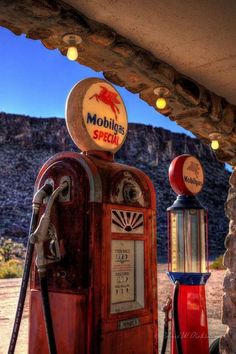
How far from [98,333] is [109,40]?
1.67m

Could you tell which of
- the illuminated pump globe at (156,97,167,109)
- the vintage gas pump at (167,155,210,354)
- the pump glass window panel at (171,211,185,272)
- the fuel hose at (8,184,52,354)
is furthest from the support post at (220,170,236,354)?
the fuel hose at (8,184,52,354)

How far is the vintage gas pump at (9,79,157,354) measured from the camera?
2344 millimetres

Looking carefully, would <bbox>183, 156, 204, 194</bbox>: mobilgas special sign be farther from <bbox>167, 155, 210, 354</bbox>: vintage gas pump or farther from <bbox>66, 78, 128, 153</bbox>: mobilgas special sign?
<bbox>66, 78, 128, 153</bbox>: mobilgas special sign

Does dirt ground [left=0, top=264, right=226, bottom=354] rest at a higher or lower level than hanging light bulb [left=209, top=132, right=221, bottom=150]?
lower

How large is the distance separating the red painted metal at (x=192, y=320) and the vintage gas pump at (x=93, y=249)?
0.43 metres

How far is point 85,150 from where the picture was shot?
9.18ft

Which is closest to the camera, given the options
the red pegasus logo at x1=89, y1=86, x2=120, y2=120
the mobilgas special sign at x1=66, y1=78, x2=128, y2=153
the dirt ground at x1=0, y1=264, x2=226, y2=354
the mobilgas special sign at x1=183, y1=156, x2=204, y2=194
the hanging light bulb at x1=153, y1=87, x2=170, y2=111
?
the mobilgas special sign at x1=66, y1=78, x2=128, y2=153

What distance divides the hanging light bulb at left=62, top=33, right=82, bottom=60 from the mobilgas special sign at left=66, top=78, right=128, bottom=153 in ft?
0.62

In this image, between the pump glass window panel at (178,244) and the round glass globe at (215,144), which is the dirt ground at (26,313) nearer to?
the pump glass window panel at (178,244)

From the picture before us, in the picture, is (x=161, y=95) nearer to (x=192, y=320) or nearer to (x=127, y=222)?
(x=127, y=222)

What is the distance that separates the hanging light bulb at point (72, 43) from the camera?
2486 mm

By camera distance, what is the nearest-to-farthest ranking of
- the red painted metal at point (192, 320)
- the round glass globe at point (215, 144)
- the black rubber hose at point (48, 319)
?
the black rubber hose at point (48, 319) → the red painted metal at point (192, 320) → the round glass globe at point (215, 144)

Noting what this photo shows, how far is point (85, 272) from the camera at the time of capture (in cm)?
236

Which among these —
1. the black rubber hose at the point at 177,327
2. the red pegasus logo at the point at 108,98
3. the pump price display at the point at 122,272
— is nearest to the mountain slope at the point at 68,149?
the black rubber hose at the point at 177,327
